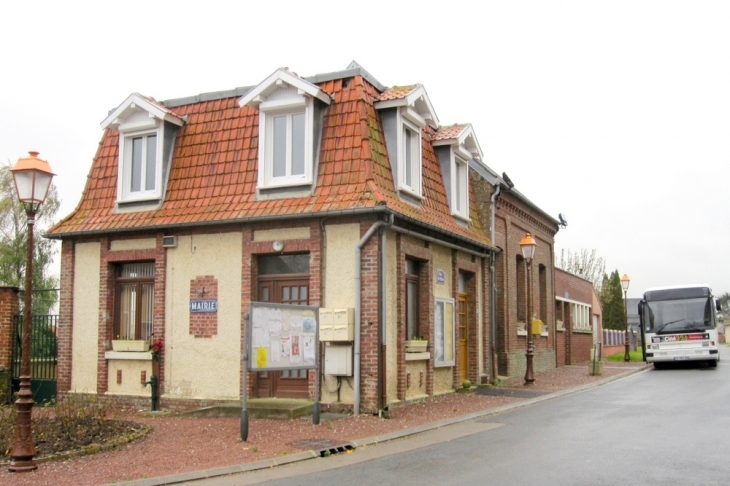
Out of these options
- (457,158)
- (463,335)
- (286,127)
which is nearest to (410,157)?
(286,127)

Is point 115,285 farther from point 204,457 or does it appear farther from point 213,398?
point 204,457

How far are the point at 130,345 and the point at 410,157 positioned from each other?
23.9ft

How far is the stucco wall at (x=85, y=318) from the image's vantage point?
1708 cm

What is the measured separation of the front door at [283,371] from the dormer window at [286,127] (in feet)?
6.34

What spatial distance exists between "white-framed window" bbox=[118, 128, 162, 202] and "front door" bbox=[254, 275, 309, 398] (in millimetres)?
3611

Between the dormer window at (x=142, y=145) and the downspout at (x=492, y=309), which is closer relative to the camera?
the dormer window at (x=142, y=145)

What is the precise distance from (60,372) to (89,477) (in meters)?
8.71

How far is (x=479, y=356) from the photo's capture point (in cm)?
1981

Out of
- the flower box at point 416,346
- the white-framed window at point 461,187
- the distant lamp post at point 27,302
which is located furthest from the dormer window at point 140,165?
the white-framed window at point 461,187

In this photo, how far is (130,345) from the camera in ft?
54.1

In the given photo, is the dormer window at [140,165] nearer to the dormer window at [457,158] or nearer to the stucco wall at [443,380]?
the dormer window at [457,158]

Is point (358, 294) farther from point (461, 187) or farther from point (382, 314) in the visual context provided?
point (461, 187)

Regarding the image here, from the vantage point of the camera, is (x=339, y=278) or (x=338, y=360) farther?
(x=339, y=278)

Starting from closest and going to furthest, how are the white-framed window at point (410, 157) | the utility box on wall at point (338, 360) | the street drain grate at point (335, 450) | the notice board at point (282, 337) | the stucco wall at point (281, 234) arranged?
1. the street drain grate at point (335, 450)
2. the notice board at point (282, 337)
3. the utility box on wall at point (338, 360)
4. the stucco wall at point (281, 234)
5. the white-framed window at point (410, 157)
